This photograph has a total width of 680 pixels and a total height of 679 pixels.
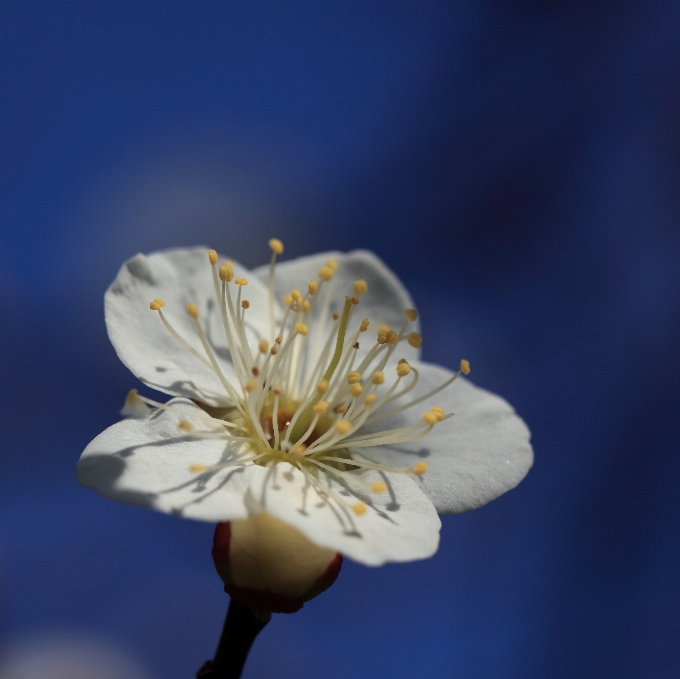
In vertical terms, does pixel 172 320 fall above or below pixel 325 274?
below

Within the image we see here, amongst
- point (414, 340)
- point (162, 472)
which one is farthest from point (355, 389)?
point (162, 472)

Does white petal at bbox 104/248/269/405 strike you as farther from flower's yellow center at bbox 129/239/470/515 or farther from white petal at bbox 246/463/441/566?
white petal at bbox 246/463/441/566

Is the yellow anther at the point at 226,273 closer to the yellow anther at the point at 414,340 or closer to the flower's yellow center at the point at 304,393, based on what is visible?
the flower's yellow center at the point at 304,393

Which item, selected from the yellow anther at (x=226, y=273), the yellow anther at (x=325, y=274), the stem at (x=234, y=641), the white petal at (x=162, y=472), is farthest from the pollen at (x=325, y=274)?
the stem at (x=234, y=641)

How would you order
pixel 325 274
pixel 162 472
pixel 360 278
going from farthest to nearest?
pixel 360 278 → pixel 325 274 → pixel 162 472

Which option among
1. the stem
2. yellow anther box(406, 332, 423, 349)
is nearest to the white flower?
yellow anther box(406, 332, 423, 349)

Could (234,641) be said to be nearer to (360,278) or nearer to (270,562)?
(270,562)
